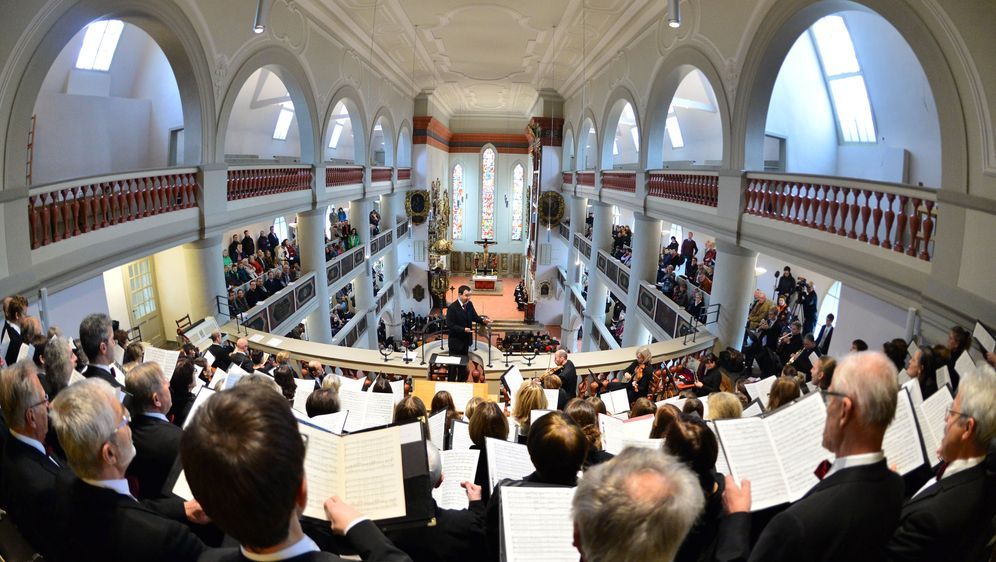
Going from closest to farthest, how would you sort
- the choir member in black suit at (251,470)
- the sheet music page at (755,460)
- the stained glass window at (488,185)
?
the choir member in black suit at (251,470), the sheet music page at (755,460), the stained glass window at (488,185)

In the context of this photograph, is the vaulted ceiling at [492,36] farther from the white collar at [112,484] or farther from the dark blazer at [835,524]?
the white collar at [112,484]

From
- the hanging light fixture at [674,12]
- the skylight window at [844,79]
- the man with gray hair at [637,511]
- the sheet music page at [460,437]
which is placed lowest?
the sheet music page at [460,437]

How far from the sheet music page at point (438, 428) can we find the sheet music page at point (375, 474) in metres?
1.88

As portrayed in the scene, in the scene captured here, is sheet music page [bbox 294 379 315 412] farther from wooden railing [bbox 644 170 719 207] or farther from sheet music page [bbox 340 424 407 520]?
wooden railing [bbox 644 170 719 207]

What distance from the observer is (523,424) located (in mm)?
4191

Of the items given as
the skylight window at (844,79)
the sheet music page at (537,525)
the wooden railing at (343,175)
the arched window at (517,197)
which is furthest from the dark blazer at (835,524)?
the arched window at (517,197)

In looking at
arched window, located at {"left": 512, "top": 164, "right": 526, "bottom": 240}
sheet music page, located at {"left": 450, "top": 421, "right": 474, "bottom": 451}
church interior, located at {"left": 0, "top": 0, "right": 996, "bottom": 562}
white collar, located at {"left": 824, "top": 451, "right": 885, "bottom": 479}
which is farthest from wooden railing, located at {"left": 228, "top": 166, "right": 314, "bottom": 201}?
arched window, located at {"left": 512, "top": 164, "right": 526, "bottom": 240}

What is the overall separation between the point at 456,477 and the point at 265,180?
30.2 ft

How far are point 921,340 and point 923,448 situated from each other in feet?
11.6

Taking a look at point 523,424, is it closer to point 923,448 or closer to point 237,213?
point 923,448

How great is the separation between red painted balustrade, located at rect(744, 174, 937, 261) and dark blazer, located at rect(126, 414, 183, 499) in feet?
20.2

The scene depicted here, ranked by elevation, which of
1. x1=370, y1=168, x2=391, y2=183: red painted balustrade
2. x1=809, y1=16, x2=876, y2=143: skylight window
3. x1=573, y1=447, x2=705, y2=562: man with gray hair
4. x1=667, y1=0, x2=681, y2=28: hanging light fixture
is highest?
x1=809, y1=16, x2=876, y2=143: skylight window

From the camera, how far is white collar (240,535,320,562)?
143 centimetres

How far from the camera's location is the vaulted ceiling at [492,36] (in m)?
12.6
